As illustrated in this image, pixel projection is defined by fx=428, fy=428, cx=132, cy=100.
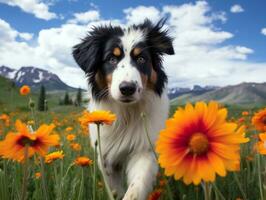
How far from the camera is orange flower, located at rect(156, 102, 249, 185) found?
1025 mm

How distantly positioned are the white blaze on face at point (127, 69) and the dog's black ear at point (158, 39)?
177 mm

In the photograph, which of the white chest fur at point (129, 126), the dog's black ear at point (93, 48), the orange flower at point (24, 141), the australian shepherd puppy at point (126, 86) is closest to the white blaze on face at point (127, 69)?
the australian shepherd puppy at point (126, 86)

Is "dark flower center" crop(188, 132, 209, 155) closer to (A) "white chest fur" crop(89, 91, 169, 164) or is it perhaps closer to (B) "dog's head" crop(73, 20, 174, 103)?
(B) "dog's head" crop(73, 20, 174, 103)

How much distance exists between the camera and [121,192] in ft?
13.7

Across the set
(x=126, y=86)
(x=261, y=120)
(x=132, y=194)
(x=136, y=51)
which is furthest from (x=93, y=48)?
(x=261, y=120)

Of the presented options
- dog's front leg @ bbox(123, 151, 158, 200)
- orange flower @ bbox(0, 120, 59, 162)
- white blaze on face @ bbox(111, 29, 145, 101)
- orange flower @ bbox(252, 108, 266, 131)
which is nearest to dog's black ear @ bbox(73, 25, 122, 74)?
white blaze on face @ bbox(111, 29, 145, 101)

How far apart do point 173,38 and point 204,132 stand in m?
4.10

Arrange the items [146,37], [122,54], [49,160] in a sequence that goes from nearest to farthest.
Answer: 1. [49,160]
2. [122,54]
3. [146,37]

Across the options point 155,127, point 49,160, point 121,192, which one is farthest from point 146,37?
point 49,160

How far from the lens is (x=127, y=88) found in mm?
3793

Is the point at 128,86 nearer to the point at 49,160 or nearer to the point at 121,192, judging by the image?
the point at 121,192

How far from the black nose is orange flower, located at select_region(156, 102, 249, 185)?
8.59ft

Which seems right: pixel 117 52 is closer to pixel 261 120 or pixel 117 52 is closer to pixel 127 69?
pixel 127 69

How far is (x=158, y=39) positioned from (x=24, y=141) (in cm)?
361
